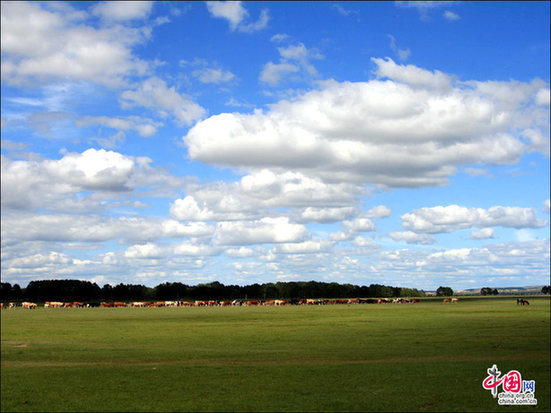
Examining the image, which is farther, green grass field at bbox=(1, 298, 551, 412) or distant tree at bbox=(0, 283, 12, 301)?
distant tree at bbox=(0, 283, 12, 301)

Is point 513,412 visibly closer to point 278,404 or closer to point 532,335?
point 278,404

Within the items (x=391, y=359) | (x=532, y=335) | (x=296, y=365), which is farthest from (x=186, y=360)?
(x=532, y=335)

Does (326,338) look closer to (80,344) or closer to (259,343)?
(259,343)

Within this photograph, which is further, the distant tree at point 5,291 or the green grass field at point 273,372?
the distant tree at point 5,291

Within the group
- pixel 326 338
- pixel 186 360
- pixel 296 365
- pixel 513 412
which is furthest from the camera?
pixel 326 338

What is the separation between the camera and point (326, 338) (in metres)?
39.9

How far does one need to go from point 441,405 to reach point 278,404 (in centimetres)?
541

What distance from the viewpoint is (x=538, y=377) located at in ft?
72.3

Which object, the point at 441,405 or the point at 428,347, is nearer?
the point at 441,405

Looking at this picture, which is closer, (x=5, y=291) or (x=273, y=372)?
(x=273, y=372)

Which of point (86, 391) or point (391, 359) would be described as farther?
point (391, 359)

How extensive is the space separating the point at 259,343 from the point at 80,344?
12.8 m

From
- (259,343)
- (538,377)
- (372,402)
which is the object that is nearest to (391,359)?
(538,377)

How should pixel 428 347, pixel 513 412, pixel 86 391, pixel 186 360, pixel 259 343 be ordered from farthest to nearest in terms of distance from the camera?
pixel 259 343 → pixel 428 347 → pixel 186 360 → pixel 86 391 → pixel 513 412
